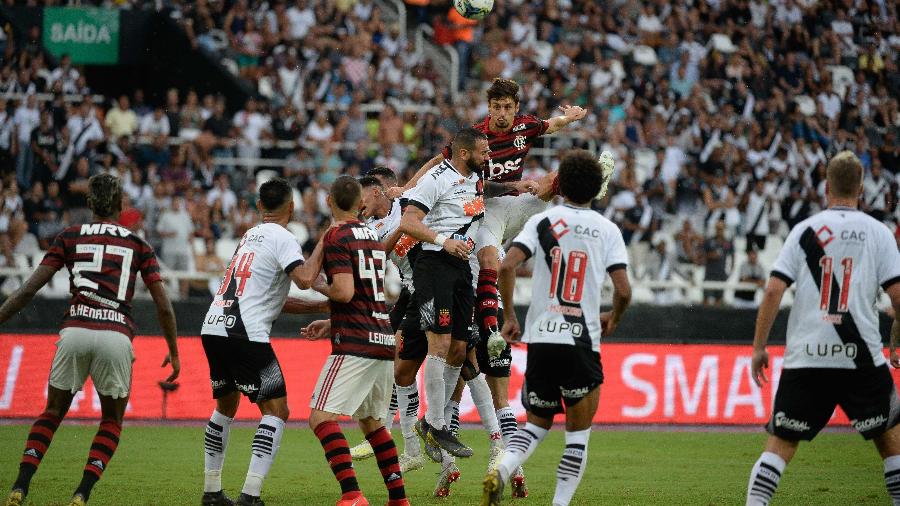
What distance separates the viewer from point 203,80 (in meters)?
24.7

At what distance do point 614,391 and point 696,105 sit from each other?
1038cm

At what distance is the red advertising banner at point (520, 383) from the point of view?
15.7 meters

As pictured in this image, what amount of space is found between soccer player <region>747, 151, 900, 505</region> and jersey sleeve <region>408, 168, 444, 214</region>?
3352 mm

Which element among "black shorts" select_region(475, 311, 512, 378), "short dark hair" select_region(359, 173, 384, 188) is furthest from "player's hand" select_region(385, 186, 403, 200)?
"black shorts" select_region(475, 311, 512, 378)

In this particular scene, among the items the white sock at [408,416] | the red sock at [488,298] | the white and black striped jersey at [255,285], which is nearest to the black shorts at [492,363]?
the red sock at [488,298]

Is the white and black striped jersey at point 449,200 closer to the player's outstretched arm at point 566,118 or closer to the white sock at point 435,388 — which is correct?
the white sock at point 435,388

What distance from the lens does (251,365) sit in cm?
849

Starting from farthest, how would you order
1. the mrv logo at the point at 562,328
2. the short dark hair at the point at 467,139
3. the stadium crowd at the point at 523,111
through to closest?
1. the stadium crowd at the point at 523,111
2. the short dark hair at the point at 467,139
3. the mrv logo at the point at 562,328

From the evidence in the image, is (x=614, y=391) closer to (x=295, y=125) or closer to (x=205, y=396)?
(x=205, y=396)

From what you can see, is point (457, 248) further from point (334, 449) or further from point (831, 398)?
point (831, 398)

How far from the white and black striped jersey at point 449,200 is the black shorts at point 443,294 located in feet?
0.49

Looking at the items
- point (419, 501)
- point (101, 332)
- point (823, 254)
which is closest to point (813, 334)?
point (823, 254)

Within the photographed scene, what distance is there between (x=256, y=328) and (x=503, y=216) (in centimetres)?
336

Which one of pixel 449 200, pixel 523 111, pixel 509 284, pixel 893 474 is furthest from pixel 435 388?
pixel 523 111
